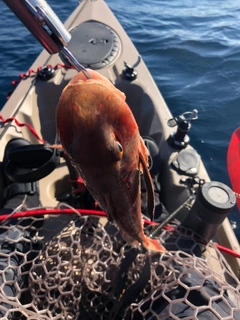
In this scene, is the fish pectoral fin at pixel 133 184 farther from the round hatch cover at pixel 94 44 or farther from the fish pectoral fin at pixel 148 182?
the round hatch cover at pixel 94 44

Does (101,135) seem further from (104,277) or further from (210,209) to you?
(104,277)

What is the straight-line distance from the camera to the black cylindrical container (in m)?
2.26

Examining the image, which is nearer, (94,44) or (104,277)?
(104,277)

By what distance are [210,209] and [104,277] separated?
1.02 m

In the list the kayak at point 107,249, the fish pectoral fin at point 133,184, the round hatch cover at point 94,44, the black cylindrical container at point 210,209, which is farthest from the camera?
the round hatch cover at point 94,44

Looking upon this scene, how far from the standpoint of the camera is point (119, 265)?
2.36m

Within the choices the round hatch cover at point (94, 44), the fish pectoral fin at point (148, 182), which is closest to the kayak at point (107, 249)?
the fish pectoral fin at point (148, 182)

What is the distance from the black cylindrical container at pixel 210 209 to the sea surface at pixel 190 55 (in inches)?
73.0

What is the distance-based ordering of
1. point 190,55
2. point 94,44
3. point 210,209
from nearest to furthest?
1. point 210,209
2. point 94,44
3. point 190,55

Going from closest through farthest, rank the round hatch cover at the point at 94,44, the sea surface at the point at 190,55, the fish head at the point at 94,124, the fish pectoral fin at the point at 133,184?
the fish head at the point at 94,124
the fish pectoral fin at the point at 133,184
the round hatch cover at the point at 94,44
the sea surface at the point at 190,55

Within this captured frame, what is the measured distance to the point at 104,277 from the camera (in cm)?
233

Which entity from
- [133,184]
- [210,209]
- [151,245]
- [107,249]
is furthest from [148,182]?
[107,249]

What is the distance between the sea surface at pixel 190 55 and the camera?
5.38m

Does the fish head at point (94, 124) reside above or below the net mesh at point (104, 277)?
above
